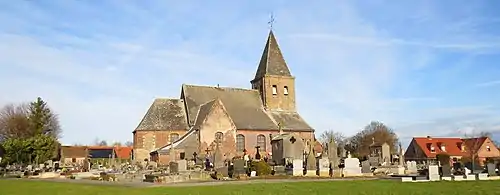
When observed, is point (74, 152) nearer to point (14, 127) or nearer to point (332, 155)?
point (14, 127)

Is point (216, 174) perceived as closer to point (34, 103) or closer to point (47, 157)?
point (47, 157)

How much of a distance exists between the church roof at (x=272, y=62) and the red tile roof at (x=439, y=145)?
904 inches

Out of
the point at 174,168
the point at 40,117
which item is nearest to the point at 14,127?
the point at 40,117

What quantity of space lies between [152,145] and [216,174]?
21.5 metres

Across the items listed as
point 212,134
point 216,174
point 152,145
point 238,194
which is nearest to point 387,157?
point 212,134

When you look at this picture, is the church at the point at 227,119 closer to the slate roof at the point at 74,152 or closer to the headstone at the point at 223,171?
the headstone at the point at 223,171

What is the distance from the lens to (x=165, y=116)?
49.4 m

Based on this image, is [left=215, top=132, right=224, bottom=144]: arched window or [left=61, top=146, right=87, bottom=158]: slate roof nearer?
[left=215, top=132, right=224, bottom=144]: arched window

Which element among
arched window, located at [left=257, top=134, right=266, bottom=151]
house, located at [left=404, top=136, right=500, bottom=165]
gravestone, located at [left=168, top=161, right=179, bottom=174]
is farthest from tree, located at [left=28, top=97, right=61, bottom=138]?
house, located at [left=404, top=136, right=500, bottom=165]

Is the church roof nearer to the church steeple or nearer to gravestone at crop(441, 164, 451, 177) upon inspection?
the church steeple

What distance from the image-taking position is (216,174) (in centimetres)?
A: 2750

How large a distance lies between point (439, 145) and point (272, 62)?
1094 inches

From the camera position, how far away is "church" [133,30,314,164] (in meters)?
45.3

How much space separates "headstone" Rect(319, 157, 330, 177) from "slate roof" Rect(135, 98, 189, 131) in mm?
21212
